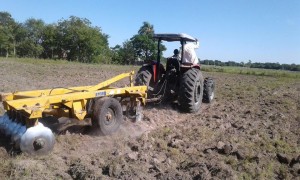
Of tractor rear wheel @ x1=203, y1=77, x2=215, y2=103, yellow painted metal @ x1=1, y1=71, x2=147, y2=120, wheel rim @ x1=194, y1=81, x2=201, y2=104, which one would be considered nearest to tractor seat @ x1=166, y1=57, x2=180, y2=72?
wheel rim @ x1=194, y1=81, x2=201, y2=104

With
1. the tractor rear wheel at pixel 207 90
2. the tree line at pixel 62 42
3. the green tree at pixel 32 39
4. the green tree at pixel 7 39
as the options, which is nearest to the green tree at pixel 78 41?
the tree line at pixel 62 42

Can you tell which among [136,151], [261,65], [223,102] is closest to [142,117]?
[136,151]

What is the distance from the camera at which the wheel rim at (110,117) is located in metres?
6.43

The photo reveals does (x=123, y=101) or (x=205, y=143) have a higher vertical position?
(x=123, y=101)

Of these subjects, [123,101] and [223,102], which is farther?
[223,102]

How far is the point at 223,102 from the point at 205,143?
5.14m

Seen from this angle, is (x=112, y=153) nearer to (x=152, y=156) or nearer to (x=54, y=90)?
(x=152, y=156)

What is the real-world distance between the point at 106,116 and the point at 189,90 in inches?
103

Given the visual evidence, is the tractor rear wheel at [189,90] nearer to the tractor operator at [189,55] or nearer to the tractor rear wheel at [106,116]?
the tractor operator at [189,55]

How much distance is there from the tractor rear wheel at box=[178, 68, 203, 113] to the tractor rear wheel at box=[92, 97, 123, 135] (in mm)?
2220

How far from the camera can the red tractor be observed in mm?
8453

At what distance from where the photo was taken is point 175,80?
29.7 ft

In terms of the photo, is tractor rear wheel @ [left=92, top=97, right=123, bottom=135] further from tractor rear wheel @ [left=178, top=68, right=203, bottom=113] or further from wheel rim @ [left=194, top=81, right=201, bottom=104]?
wheel rim @ [left=194, top=81, right=201, bottom=104]

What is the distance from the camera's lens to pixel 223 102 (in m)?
11.2
